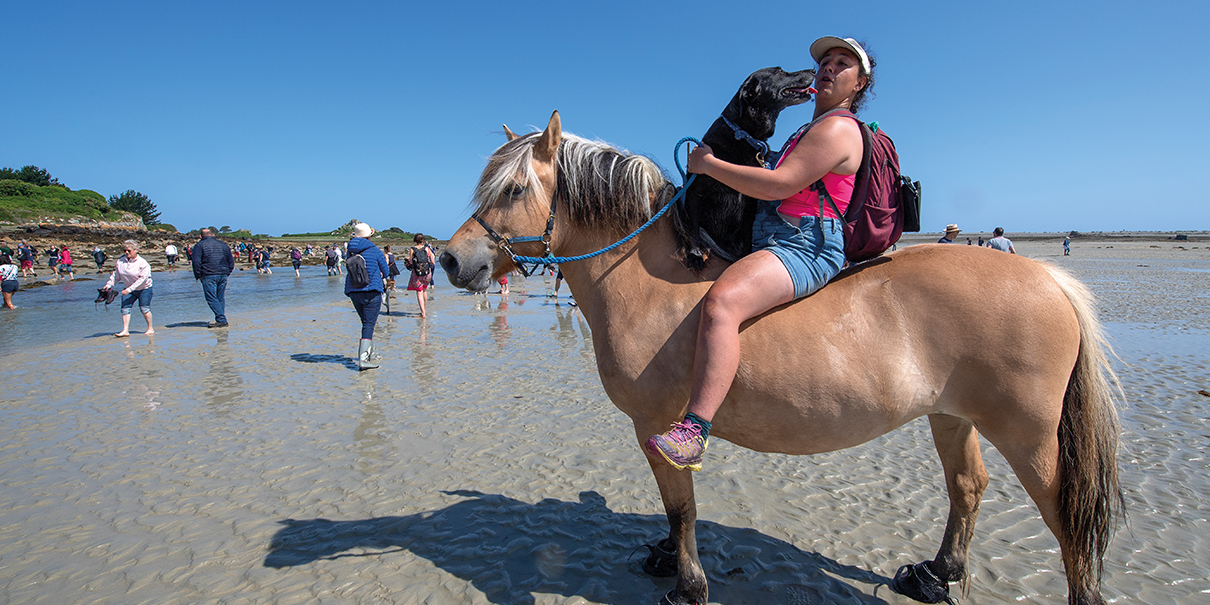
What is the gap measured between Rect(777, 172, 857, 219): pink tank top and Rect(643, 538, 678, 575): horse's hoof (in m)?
2.24

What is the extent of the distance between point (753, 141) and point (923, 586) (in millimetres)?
2762

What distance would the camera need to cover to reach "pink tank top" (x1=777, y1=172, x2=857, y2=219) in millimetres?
2492

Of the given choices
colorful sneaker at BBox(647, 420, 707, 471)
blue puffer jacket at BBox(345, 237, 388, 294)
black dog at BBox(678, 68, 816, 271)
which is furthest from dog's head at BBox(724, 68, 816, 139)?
blue puffer jacket at BBox(345, 237, 388, 294)

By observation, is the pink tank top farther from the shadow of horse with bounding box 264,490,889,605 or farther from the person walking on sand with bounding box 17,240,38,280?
the person walking on sand with bounding box 17,240,38,280

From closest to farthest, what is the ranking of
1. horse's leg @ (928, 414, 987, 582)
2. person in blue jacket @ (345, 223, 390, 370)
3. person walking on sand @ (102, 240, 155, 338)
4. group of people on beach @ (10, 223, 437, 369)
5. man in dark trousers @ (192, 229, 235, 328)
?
horse's leg @ (928, 414, 987, 582), group of people on beach @ (10, 223, 437, 369), person in blue jacket @ (345, 223, 390, 370), person walking on sand @ (102, 240, 155, 338), man in dark trousers @ (192, 229, 235, 328)

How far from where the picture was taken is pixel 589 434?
236 inches

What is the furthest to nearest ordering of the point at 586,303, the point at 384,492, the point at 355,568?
1. the point at 384,492
2. the point at 355,568
3. the point at 586,303

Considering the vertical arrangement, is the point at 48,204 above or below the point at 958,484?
above

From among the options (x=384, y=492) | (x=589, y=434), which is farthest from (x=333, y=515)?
(x=589, y=434)

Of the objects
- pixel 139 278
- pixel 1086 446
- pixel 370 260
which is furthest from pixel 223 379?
pixel 1086 446

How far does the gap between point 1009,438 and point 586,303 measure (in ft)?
7.13

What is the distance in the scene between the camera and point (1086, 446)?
2.49 m

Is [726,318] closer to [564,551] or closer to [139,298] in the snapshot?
[564,551]

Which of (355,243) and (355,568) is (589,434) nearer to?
(355,568)
